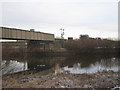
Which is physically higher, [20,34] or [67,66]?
[20,34]

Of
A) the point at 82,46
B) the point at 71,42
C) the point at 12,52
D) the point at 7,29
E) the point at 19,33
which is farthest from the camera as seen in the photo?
the point at 71,42

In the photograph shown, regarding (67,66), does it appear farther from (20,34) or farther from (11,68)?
(20,34)

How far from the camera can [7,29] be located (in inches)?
1043

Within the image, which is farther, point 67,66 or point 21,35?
point 21,35

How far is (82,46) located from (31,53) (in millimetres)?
14373

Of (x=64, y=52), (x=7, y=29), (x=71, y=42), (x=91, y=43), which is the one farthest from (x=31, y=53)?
(x=7, y=29)

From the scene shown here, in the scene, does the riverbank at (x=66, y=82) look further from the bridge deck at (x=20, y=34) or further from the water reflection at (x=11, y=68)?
the bridge deck at (x=20, y=34)

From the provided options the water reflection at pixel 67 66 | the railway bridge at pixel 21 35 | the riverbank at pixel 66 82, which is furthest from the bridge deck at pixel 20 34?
the riverbank at pixel 66 82

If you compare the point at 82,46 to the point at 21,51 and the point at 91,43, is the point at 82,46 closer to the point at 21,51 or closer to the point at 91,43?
the point at 91,43

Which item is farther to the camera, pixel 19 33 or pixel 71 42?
pixel 71 42

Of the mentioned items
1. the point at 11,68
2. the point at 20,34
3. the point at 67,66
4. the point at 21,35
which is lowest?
the point at 67,66

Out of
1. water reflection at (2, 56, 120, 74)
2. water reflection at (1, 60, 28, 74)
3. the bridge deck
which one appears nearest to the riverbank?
water reflection at (2, 56, 120, 74)

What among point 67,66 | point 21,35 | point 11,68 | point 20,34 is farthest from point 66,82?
point 21,35

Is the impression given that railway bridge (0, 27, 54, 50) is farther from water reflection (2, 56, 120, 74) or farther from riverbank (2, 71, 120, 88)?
riverbank (2, 71, 120, 88)
